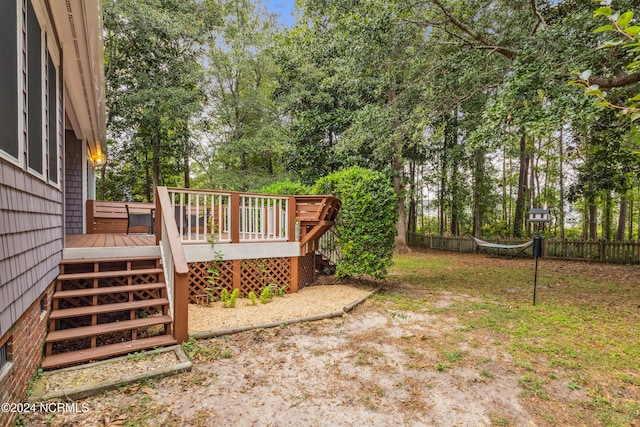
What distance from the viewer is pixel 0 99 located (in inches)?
74.9

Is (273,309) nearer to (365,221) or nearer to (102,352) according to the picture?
(102,352)

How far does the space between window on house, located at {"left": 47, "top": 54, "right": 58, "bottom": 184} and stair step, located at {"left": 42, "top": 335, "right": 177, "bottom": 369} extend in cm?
189

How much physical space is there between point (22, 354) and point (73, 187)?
6.04m

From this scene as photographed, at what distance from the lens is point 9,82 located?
2076 millimetres

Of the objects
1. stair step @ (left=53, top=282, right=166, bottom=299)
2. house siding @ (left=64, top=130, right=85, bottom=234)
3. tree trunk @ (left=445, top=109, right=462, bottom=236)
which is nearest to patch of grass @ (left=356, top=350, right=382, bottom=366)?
stair step @ (left=53, top=282, right=166, bottom=299)

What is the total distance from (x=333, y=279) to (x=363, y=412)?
4994mm

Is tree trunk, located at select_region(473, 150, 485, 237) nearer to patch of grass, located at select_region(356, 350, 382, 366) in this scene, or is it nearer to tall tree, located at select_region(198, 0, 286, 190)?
tall tree, located at select_region(198, 0, 286, 190)

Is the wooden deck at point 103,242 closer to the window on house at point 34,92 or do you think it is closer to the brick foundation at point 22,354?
the brick foundation at point 22,354

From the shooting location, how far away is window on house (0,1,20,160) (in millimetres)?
1952

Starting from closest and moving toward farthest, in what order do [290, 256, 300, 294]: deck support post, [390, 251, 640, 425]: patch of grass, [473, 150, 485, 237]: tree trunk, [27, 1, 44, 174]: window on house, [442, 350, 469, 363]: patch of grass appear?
1. [27, 1, 44, 174]: window on house
2. [390, 251, 640, 425]: patch of grass
3. [442, 350, 469, 363]: patch of grass
4. [290, 256, 300, 294]: deck support post
5. [473, 150, 485, 237]: tree trunk

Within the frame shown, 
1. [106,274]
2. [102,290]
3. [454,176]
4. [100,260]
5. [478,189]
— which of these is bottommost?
[102,290]

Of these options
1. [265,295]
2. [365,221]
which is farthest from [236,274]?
[365,221]

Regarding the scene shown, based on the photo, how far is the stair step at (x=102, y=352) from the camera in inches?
114

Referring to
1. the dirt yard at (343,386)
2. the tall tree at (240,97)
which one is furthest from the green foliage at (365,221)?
the tall tree at (240,97)
